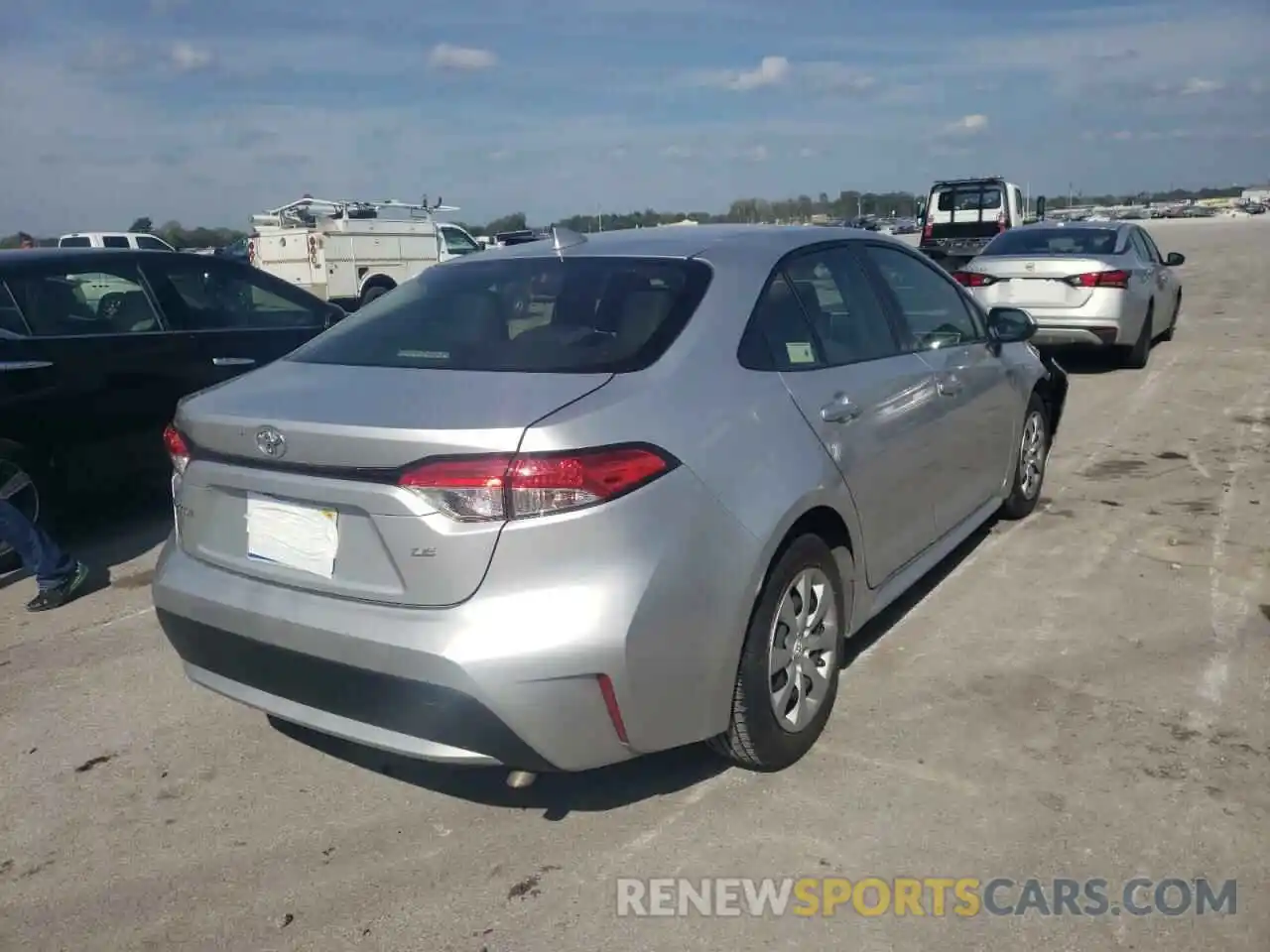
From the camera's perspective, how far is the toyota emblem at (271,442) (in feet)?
9.19

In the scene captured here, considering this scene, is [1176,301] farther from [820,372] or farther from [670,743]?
[670,743]

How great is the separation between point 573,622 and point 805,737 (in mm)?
1154

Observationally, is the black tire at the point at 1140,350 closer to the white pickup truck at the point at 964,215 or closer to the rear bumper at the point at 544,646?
the rear bumper at the point at 544,646

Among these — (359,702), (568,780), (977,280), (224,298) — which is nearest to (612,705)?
(359,702)

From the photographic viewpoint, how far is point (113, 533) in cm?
624

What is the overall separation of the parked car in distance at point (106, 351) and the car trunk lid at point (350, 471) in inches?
112

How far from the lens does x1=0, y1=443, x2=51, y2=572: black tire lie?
209 inches

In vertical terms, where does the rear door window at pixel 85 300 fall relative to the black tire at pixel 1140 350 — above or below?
above

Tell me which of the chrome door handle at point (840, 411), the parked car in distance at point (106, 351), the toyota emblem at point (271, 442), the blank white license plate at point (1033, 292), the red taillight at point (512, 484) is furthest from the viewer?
the blank white license plate at point (1033, 292)

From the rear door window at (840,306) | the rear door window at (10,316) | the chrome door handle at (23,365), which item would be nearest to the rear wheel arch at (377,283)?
the rear door window at (10,316)

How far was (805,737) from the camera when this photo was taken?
11.0 ft

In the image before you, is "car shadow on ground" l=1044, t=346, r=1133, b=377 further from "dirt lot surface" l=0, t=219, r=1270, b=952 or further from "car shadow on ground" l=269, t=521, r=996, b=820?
"car shadow on ground" l=269, t=521, r=996, b=820

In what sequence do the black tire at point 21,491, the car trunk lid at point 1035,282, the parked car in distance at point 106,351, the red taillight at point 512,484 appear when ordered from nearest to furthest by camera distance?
the red taillight at point 512,484, the black tire at point 21,491, the parked car in distance at point 106,351, the car trunk lid at point 1035,282

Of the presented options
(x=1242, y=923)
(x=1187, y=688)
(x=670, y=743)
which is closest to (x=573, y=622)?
(x=670, y=743)
